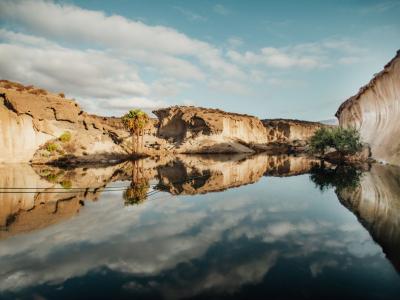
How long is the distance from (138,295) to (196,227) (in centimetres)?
595

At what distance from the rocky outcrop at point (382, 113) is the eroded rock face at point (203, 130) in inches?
1366

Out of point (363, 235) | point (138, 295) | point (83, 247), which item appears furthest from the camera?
point (363, 235)

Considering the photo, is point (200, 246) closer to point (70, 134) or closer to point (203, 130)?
point (70, 134)

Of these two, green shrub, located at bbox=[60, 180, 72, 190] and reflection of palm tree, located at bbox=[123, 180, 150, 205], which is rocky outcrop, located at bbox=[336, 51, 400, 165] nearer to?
reflection of palm tree, located at bbox=[123, 180, 150, 205]

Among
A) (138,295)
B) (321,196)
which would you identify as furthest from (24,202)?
(321,196)

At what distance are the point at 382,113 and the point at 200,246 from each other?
147ft

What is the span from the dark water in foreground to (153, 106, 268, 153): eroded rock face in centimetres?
6037

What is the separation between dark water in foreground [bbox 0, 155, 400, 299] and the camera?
24.2 feet

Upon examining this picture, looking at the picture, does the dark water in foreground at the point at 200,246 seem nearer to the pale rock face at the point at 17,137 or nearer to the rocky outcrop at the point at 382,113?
the rocky outcrop at the point at 382,113

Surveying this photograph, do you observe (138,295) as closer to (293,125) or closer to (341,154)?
(341,154)

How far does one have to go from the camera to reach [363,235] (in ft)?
36.8

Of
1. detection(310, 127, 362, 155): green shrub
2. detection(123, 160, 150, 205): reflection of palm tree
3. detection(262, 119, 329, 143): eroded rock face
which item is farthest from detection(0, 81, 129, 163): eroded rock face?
detection(262, 119, 329, 143): eroded rock face

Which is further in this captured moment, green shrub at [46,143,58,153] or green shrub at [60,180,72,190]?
green shrub at [46,143,58,153]

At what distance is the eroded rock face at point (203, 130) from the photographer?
263 feet
